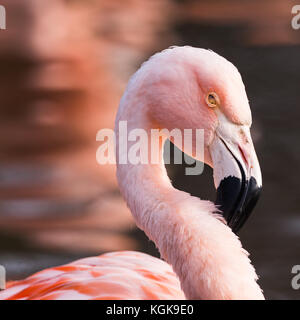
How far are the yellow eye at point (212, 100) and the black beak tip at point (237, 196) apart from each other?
0.21m

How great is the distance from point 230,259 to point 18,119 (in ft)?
9.03

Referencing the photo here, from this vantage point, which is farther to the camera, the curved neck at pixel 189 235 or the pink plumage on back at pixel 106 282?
the pink plumage on back at pixel 106 282

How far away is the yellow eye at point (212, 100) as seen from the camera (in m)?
2.02

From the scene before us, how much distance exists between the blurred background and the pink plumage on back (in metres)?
0.91

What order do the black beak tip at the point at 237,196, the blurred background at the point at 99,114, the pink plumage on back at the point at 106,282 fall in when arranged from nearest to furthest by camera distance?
1. the black beak tip at the point at 237,196
2. the pink plumage on back at the point at 106,282
3. the blurred background at the point at 99,114

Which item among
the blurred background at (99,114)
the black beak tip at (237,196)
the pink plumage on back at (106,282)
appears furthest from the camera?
the blurred background at (99,114)

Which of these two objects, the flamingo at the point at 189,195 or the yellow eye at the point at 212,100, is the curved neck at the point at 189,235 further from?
the yellow eye at the point at 212,100

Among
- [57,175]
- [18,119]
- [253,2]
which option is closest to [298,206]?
[57,175]

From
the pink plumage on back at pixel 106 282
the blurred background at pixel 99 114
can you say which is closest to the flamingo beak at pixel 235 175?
the pink plumage on back at pixel 106 282

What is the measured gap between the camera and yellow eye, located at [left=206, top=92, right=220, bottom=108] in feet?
6.63

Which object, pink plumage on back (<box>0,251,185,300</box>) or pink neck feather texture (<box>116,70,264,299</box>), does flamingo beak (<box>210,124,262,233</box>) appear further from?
pink plumage on back (<box>0,251,185,300</box>)

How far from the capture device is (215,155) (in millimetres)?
2025

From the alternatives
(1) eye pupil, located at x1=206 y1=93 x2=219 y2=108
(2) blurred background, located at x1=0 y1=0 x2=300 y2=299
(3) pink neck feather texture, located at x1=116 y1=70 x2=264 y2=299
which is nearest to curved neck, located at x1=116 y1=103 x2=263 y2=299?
(3) pink neck feather texture, located at x1=116 y1=70 x2=264 y2=299
